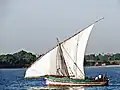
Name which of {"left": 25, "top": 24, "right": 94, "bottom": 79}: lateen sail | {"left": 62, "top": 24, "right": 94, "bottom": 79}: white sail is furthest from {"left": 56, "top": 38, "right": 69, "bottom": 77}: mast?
{"left": 62, "top": 24, "right": 94, "bottom": 79}: white sail

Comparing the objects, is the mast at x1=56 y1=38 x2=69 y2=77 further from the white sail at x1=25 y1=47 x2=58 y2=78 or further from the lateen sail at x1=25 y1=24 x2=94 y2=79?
the white sail at x1=25 y1=47 x2=58 y2=78

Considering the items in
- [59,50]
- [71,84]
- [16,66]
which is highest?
[16,66]

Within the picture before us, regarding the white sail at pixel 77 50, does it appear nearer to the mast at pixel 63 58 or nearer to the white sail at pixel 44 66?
the mast at pixel 63 58

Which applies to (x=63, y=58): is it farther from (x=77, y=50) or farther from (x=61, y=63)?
(x=77, y=50)

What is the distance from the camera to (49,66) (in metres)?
66.1

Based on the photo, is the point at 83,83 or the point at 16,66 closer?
the point at 83,83

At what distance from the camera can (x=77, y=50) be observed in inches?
2517

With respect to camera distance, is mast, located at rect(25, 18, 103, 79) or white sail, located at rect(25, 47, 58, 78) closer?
mast, located at rect(25, 18, 103, 79)

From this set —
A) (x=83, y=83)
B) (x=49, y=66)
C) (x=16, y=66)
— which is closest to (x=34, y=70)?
(x=49, y=66)

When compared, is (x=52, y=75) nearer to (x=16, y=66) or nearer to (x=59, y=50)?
(x=59, y=50)

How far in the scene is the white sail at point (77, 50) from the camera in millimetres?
63312

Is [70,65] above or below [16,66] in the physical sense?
below

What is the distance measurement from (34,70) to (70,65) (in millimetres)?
4815

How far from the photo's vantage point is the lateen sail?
63.4 metres
